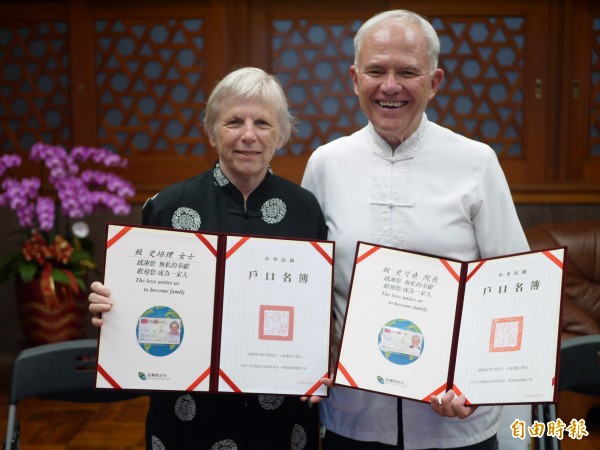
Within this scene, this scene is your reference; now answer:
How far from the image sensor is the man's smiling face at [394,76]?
1.65 meters

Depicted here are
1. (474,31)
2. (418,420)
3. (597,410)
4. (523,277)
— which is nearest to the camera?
(523,277)

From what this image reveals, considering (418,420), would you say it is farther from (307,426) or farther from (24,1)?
(24,1)

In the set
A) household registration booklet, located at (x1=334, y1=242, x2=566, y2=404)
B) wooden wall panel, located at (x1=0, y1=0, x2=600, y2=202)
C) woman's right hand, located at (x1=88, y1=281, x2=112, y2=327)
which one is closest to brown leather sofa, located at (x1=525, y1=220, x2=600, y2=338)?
wooden wall panel, located at (x1=0, y1=0, x2=600, y2=202)

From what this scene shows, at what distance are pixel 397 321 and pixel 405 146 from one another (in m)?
0.41

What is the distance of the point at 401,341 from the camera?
1610mm

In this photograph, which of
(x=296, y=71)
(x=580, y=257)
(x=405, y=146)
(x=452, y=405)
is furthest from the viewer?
(x=296, y=71)

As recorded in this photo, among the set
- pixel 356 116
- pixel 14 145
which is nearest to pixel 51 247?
pixel 14 145

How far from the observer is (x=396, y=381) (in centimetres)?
160

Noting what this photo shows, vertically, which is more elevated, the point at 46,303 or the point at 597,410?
the point at 46,303

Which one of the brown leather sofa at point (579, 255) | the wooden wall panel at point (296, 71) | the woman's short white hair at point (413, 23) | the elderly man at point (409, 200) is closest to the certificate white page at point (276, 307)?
the elderly man at point (409, 200)

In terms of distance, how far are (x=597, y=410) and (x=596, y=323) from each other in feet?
1.43

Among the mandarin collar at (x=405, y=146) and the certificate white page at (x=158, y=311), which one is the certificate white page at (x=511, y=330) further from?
the certificate white page at (x=158, y=311)

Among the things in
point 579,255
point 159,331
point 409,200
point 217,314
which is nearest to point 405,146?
point 409,200

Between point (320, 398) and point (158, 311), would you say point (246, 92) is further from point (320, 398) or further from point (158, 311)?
point (320, 398)
